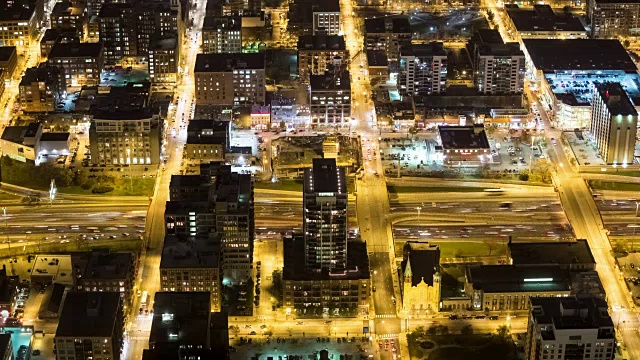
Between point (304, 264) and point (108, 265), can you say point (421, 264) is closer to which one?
point (304, 264)

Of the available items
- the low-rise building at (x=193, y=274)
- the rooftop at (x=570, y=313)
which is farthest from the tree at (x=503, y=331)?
the low-rise building at (x=193, y=274)

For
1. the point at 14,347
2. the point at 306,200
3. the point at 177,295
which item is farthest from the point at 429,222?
the point at 14,347

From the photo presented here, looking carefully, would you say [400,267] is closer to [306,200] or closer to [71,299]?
[306,200]

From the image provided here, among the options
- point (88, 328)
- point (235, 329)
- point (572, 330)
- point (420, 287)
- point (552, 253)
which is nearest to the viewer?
point (572, 330)

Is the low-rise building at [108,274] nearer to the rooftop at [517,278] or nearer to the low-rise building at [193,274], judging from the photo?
the low-rise building at [193,274]

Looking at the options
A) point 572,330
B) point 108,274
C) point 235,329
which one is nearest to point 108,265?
point 108,274

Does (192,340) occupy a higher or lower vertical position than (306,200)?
lower

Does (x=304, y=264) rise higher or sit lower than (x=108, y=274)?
higher
